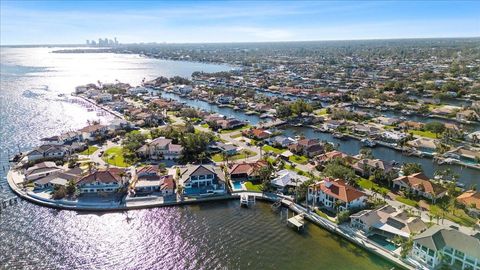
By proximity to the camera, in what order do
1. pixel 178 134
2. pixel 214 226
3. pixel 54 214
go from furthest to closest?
pixel 178 134 < pixel 54 214 < pixel 214 226

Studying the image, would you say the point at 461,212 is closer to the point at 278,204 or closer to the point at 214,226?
the point at 278,204

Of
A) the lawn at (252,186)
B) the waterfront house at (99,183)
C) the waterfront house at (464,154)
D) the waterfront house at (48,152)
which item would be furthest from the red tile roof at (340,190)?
the waterfront house at (48,152)

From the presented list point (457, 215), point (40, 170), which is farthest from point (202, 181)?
point (457, 215)

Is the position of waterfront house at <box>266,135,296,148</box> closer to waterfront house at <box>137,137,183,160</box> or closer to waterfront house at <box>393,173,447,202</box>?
waterfront house at <box>137,137,183,160</box>

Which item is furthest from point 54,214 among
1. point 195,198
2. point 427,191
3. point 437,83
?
point 437,83

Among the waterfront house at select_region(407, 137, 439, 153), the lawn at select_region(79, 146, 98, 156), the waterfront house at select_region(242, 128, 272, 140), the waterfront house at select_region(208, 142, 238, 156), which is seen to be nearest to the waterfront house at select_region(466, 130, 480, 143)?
the waterfront house at select_region(407, 137, 439, 153)

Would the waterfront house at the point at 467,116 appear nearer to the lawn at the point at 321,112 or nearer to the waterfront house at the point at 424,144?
the waterfront house at the point at 424,144
